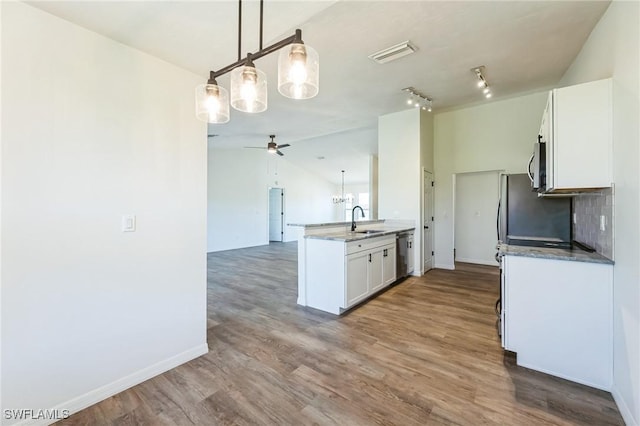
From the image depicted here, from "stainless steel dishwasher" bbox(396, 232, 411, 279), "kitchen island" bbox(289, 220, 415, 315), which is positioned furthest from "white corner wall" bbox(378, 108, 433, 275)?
"kitchen island" bbox(289, 220, 415, 315)

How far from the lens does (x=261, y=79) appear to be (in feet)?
4.51

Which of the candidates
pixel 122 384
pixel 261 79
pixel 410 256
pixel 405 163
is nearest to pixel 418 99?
pixel 405 163

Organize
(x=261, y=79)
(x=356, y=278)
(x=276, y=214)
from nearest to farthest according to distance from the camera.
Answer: (x=261, y=79)
(x=356, y=278)
(x=276, y=214)

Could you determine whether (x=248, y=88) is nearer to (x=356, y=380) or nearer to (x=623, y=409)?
(x=356, y=380)

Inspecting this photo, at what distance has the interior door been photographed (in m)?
5.24

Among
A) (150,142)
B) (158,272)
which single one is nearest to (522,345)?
(158,272)

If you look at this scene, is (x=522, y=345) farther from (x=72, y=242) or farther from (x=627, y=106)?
(x=72, y=242)

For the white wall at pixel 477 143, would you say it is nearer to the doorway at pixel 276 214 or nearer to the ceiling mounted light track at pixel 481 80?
the ceiling mounted light track at pixel 481 80

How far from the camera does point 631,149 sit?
1.66 meters

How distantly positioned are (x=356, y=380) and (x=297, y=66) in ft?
6.99

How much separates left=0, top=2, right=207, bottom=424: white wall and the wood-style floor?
313 mm

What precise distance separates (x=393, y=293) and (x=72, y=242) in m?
3.72

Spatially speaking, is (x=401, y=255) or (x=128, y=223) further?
(x=401, y=255)

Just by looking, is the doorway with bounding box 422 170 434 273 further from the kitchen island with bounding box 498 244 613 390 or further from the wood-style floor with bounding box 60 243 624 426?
the kitchen island with bounding box 498 244 613 390
